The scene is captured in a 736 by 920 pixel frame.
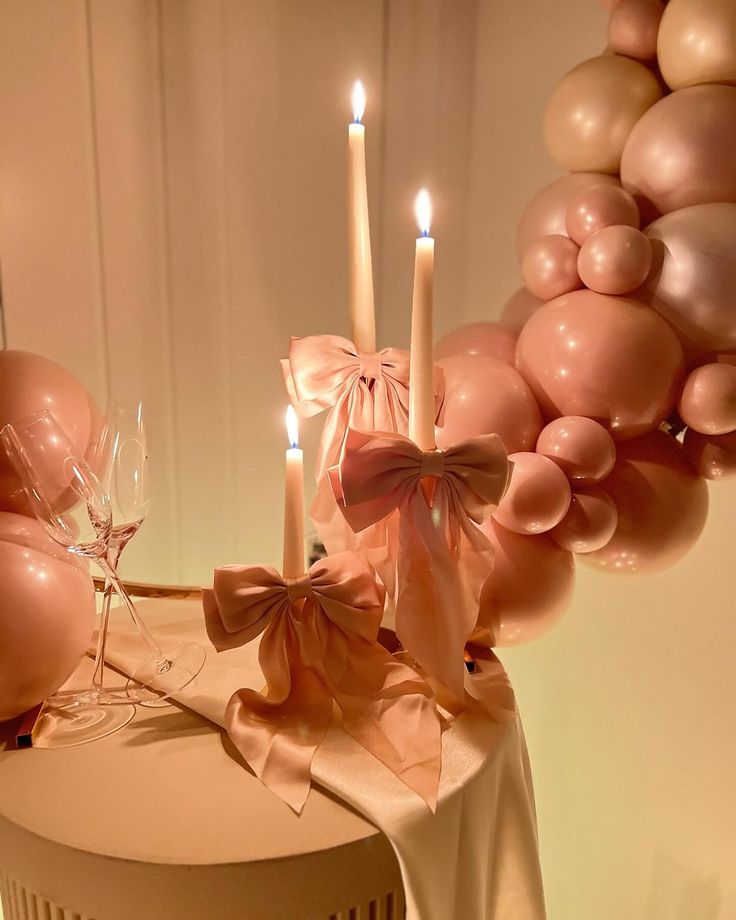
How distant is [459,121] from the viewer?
1412 mm

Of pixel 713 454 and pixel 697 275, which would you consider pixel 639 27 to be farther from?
pixel 713 454

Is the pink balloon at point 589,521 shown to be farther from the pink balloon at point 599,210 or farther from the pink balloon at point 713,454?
the pink balloon at point 599,210

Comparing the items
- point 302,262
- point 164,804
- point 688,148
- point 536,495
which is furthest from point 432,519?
point 302,262

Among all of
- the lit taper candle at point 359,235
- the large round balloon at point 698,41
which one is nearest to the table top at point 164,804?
the lit taper candle at point 359,235

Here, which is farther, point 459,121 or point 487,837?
point 459,121

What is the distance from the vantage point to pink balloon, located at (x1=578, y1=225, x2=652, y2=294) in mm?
736

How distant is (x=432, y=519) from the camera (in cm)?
70

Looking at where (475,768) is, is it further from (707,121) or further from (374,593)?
(707,121)

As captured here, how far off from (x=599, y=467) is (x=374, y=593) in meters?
0.24

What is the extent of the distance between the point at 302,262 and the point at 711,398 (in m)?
0.86

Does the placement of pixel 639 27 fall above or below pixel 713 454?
above

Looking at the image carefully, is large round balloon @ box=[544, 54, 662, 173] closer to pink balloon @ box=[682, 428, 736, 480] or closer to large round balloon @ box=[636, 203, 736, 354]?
large round balloon @ box=[636, 203, 736, 354]

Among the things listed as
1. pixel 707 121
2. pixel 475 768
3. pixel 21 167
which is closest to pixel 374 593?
pixel 475 768

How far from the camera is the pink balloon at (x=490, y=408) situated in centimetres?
76
